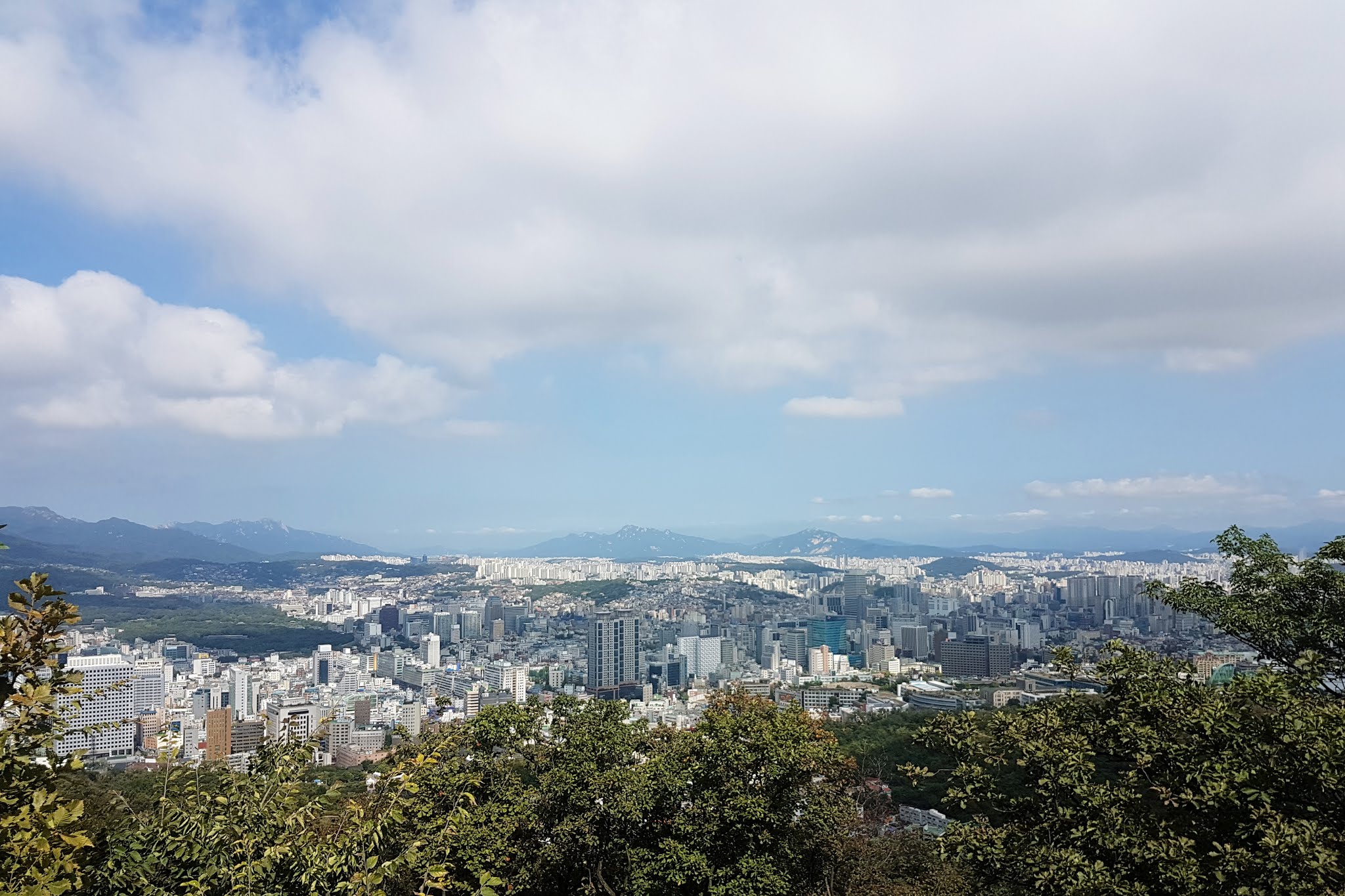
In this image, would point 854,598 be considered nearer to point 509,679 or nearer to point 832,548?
point 509,679

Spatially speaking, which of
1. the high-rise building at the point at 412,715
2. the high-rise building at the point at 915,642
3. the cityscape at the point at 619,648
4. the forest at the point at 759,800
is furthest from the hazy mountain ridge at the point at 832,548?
the forest at the point at 759,800

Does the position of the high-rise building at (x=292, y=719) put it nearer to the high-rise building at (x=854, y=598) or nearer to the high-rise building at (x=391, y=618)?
the high-rise building at (x=391, y=618)

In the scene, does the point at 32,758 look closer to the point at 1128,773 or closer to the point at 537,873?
the point at 1128,773

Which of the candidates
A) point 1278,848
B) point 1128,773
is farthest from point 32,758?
point 1128,773

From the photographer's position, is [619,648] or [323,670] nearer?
[323,670]

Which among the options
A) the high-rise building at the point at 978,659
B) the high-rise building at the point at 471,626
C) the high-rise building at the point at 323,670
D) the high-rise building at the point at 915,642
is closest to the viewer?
the high-rise building at the point at 323,670

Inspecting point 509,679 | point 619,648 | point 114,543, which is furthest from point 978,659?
point 114,543
